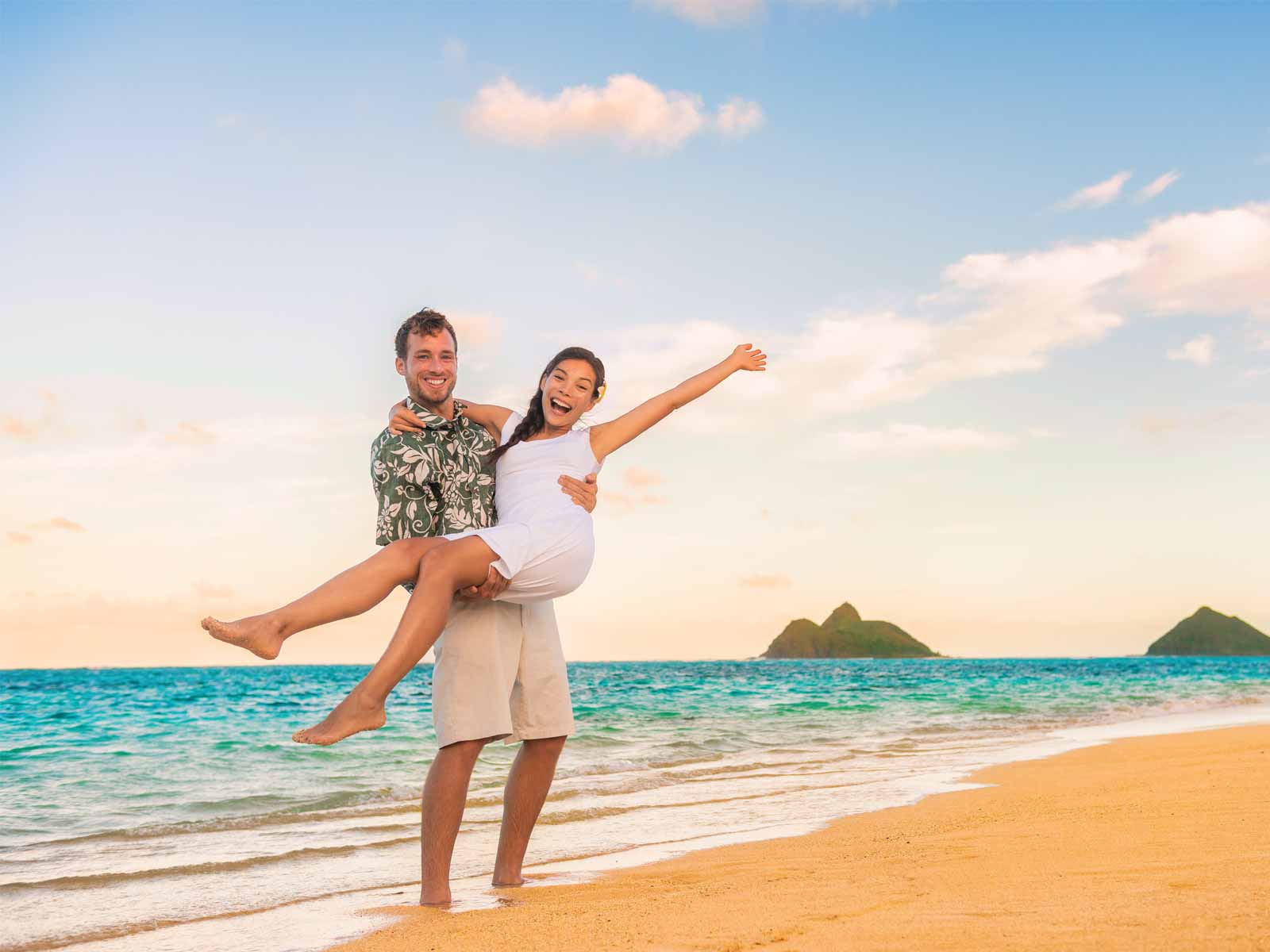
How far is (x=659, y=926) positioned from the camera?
3.24 meters

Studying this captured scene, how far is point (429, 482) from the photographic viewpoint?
415 cm

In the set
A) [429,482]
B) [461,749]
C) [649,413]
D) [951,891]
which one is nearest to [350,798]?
[461,749]

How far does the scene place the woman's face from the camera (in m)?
4.46

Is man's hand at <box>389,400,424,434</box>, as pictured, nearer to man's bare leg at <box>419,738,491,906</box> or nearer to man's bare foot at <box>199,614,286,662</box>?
man's bare foot at <box>199,614,286,662</box>

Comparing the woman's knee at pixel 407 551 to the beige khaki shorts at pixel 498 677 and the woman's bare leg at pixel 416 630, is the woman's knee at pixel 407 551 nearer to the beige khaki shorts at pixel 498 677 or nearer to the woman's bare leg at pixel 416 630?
the woman's bare leg at pixel 416 630

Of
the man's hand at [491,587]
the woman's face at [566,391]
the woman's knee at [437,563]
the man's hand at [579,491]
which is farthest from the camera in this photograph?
the woman's face at [566,391]

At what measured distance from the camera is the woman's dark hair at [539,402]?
4.42 meters

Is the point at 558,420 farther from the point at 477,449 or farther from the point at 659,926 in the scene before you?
the point at 659,926

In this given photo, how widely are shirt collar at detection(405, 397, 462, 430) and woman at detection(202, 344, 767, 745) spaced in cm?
22

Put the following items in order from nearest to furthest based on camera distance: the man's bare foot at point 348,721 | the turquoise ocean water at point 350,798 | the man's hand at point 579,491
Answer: the man's bare foot at point 348,721
the man's hand at point 579,491
the turquoise ocean water at point 350,798

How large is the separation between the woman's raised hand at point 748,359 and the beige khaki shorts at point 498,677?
147cm

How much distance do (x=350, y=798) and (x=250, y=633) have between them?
5037 millimetres

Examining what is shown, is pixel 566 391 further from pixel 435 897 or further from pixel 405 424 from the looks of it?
pixel 435 897

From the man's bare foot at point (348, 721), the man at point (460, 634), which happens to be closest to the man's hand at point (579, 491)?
the man at point (460, 634)
